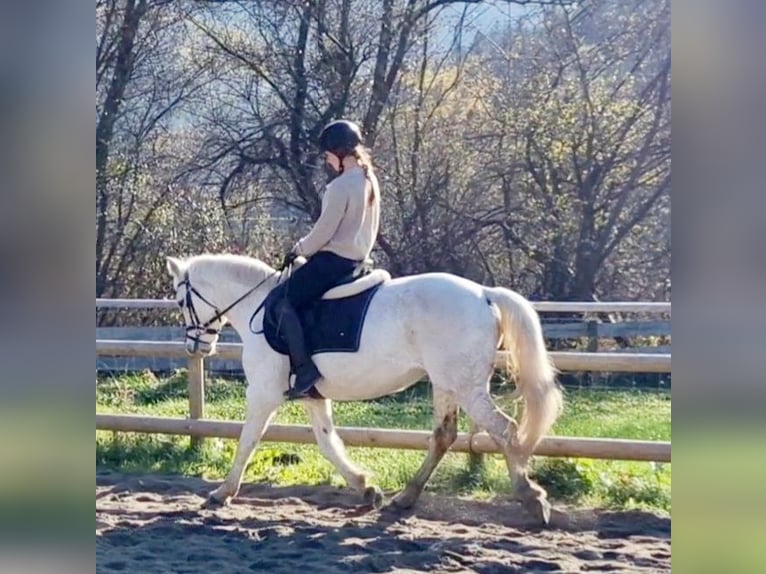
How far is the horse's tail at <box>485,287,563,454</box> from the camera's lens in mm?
5191

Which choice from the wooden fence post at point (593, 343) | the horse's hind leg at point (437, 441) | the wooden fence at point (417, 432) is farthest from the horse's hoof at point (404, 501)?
the wooden fence post at point (593, 343)

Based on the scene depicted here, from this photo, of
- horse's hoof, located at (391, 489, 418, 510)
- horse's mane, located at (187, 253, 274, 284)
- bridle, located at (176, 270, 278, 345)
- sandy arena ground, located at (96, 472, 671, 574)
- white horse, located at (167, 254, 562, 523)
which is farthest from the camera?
bridle, located at (176, 270, 278, 345)

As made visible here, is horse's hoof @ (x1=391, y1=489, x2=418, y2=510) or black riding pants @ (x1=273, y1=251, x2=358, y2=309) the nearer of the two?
black riding pants @ (x1=273, y1=251, x2=358, y2=309)

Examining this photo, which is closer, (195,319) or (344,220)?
(344,220)

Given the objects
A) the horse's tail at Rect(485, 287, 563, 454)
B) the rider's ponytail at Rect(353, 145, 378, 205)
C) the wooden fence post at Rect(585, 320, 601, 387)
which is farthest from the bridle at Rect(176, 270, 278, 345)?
the wooden fence post at Rect(585, 320, 601, 387)

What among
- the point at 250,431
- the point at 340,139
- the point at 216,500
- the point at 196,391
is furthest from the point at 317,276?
the point at 196,391

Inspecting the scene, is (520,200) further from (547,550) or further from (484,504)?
(547,550)

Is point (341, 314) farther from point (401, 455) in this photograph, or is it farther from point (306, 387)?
point (401, 455)

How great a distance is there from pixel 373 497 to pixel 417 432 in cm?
54

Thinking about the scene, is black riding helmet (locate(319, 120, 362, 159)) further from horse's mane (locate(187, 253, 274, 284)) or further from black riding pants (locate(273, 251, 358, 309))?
horse's mane (locate(187, 253, 274, 284))

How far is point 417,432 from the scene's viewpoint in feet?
19.5

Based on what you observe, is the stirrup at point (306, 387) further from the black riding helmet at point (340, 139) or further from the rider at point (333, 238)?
the black riding helmet at point (340, 139)

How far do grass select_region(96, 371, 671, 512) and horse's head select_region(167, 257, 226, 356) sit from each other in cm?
96
